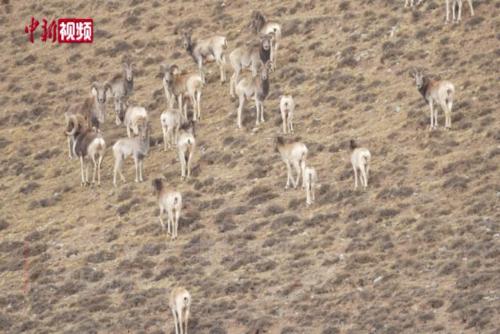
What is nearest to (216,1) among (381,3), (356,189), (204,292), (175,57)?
(175,57)

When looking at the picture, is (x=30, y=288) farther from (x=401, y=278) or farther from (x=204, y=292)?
(x=401, y=278)

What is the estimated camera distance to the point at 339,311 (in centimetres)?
3400

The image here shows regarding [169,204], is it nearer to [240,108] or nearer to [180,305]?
[180,305]

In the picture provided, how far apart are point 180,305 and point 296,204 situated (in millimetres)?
8588

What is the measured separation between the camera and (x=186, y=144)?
143 ft

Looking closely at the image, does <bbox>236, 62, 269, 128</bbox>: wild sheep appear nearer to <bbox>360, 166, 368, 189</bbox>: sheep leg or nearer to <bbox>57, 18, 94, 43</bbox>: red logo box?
<bbox>360, 166, 368, 189</bbox>: sheep leg

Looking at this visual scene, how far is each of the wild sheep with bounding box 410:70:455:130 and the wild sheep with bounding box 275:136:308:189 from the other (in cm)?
458

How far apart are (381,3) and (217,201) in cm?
1698

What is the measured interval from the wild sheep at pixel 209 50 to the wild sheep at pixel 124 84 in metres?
2.44

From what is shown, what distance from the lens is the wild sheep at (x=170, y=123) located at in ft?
153

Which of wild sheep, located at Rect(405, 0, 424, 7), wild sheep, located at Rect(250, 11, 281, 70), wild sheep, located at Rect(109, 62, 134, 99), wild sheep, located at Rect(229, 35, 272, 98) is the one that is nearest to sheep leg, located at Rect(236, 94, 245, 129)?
wild sheep, located at Rect(229, 35, 272, 98)

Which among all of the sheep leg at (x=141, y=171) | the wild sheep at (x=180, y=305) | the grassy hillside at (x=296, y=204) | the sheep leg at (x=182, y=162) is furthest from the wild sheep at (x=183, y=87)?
the wild sheep at (x=180, y=305)

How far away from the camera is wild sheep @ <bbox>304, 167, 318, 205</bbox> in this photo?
131ft

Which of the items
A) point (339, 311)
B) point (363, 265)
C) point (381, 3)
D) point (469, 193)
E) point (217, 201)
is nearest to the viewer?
point (339, 311)
